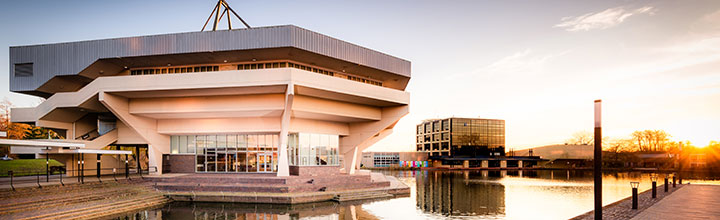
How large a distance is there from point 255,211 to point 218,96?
38.8 ft

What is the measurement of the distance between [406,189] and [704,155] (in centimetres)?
8435

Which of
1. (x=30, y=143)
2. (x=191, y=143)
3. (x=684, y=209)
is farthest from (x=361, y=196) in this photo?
(x=30, y=143)

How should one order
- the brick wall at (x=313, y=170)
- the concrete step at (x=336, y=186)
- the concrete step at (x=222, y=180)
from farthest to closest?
the brick wall at (x=313, y=170) < the concrete step at (x=222, y=180) < the concrete step at (x=336, y=186)

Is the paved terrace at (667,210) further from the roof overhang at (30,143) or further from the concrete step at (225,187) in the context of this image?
the roof overhang at (30,143)

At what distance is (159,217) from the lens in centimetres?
1958

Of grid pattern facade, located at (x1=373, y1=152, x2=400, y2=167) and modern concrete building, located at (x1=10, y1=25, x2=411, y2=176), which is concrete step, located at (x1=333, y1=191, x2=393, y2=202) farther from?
grid pattern facade, located at (x1=373, y1=152, x2=400, y2=167)

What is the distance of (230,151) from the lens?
3388 cm

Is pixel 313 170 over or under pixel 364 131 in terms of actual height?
under

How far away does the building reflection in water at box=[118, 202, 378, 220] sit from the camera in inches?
771

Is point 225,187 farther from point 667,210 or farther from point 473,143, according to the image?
point 473,143

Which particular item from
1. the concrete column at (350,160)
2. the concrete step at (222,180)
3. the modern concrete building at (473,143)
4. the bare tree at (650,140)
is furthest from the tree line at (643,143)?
the concrete step at (222,180)

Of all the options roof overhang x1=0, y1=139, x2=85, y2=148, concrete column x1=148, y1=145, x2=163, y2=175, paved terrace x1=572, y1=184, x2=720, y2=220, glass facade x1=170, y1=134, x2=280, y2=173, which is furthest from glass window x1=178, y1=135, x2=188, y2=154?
paved terrace x1=572, y1=184, x2=720, y2=220

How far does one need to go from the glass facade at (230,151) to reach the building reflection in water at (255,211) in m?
9.54

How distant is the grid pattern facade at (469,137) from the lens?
9644 centimetres
